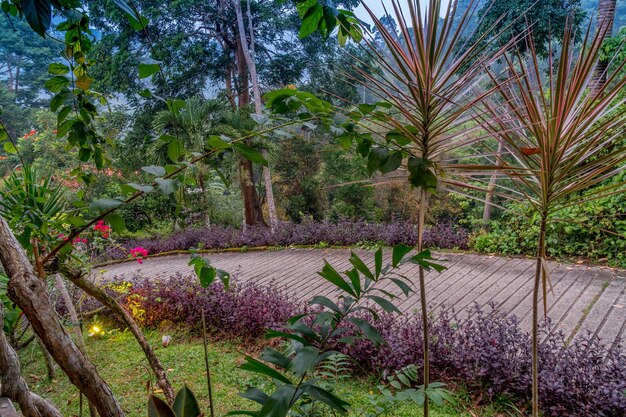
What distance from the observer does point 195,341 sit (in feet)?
10.6

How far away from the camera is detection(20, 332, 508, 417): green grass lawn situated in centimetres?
214

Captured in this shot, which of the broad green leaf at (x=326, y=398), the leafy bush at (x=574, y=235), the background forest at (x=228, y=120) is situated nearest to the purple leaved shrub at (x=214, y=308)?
the broad green leaf at (x=326, y=398)

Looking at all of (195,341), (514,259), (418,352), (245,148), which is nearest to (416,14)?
(245,148)

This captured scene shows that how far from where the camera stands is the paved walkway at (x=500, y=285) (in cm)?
302

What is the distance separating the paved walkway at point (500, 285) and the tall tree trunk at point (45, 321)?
233 cm

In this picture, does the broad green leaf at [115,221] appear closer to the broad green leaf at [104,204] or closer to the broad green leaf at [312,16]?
the broad green leaf at [104,204]

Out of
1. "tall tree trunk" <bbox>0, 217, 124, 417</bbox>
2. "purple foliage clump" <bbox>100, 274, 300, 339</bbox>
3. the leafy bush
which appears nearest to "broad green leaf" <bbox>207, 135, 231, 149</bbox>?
"tall tree trunk" <bbox>0, 217, 124, 417</bbox>

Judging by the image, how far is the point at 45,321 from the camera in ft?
1.90

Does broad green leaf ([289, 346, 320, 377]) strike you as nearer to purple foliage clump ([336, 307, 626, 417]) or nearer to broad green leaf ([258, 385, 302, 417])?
broad green leaf ([258, 385, 302, 417])

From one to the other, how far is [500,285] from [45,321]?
13.6 ft

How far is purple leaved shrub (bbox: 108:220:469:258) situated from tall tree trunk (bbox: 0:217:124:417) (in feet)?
14.9

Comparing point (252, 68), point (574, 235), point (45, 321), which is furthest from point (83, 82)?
point (252, 68)

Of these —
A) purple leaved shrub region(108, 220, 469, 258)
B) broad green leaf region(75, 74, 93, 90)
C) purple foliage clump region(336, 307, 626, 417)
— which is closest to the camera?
broad green leaf region(75, 74, 93, 90)

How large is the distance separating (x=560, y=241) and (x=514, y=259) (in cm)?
64
